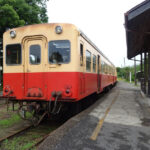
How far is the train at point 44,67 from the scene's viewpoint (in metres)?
4.82

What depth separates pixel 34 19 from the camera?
16781mm

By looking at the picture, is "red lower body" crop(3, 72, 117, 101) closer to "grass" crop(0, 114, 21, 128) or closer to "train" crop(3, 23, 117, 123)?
"train" crop(3, 23, 117, 123)

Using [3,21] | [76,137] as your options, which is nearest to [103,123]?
[76,137]

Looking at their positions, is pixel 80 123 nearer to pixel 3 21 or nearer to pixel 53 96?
pixel 53 96

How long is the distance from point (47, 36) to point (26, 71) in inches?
48.2

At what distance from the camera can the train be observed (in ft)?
15.8

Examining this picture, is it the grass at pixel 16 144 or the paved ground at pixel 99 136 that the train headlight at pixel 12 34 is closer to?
the grass at pixel 16 144

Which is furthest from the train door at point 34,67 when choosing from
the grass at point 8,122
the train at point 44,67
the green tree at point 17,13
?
the green tree at point 17,13

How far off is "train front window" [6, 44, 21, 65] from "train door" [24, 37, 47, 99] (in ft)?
0.85

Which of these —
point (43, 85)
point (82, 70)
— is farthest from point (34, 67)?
point (82, 70)

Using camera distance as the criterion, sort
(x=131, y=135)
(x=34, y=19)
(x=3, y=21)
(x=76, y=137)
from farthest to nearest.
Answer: (x=34, y=19), (x=3, y=21), (x=131, y=135), (x=76, y=137)

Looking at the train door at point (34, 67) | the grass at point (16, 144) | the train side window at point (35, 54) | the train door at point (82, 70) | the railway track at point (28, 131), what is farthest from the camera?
the train door at point (82, 70)

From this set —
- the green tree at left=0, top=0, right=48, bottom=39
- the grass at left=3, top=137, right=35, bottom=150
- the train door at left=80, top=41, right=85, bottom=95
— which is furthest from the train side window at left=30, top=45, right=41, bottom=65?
the green tree at left=0, top=0, right=48, bottom=39

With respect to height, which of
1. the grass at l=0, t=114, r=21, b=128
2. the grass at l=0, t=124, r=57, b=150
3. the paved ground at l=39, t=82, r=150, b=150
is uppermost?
the paved ground at l=39, t=82, r=150, b=150
